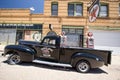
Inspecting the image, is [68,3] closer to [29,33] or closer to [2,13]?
[29,33]

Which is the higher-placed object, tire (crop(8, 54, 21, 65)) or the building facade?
the building facade

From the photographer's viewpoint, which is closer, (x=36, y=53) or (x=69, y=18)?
(x=36, y=53)

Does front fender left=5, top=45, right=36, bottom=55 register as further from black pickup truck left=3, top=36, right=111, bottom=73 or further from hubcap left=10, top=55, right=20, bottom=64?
hubcap left=10, top=55, right=20, bottom=64

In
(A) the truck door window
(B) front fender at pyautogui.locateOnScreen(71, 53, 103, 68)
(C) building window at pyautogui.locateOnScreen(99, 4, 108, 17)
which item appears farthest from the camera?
(C) building window at pyautogui.locateOnScreen(99, 4, 108, 17)

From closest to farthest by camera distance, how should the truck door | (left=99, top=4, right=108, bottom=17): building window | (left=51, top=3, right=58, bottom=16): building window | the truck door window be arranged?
the truck door < the truck door window < (left=99, top=4, right=108, bottom=17): building window < (left=51, top=3, right=58, bottom=16): building window

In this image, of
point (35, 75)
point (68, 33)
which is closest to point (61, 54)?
point (35, 75)

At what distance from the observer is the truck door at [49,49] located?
28.3ft

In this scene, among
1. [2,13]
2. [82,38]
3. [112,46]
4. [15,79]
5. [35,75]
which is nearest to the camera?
[15,79]

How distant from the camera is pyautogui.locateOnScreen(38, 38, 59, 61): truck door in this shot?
28.3 feet

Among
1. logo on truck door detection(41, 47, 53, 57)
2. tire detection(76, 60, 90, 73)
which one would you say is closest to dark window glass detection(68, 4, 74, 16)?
logo on truck door detection(41, 47, 53, 57)

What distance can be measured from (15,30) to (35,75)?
16.8 m

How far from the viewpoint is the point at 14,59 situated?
8.95 meters

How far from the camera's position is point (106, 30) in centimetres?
2105

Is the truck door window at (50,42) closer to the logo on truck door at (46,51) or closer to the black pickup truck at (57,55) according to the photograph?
the black pickup truck at (57,55)
